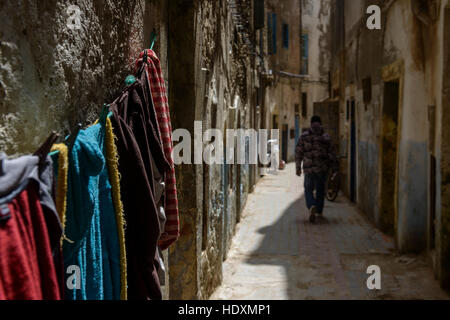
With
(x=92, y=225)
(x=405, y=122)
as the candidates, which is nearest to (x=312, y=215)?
(x=405, y=122)

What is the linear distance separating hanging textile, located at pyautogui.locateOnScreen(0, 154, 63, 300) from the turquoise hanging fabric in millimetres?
178

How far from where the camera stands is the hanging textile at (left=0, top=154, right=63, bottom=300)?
1.22m

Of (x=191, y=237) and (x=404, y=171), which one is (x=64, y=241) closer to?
(x=191, y=237)

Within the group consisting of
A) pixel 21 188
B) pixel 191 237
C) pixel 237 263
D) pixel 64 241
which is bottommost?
pixel 237 263

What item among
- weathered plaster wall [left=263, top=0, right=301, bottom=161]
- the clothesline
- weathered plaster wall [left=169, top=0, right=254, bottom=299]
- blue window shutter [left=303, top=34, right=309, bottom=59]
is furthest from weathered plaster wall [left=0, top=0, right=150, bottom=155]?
blue window shutter [left=303, top=34, right=309, bottom=59]

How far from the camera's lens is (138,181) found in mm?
2131

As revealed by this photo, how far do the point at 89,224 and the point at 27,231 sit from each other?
0.36 m

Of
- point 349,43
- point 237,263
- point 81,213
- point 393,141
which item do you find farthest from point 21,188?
point 349,43

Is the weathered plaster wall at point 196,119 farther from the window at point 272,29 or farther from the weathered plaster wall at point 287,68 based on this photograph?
the weathered plaster wall at point 287,68

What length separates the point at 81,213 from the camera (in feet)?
5.35

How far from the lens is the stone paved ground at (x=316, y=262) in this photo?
577 centimetres

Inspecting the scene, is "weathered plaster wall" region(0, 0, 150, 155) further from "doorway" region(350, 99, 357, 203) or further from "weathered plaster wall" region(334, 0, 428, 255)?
"doorway" region(350, 99, 357, 203)

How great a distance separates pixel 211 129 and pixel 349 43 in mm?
7786

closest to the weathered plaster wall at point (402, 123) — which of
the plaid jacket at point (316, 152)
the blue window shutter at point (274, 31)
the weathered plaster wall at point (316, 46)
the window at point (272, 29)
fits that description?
the plaid jacket at point (316, 152)
